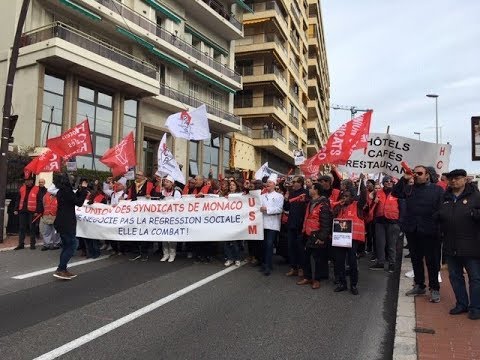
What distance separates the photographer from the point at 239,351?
15.8 ft

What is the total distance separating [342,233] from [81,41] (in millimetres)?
18892

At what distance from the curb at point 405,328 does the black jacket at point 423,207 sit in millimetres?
1036

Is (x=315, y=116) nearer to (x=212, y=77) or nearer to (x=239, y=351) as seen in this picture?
(x=212, y=77)

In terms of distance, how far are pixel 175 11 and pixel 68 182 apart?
25.8 metres

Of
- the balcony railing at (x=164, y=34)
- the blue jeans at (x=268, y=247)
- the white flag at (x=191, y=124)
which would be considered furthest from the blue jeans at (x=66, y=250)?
the balcony railing at (x=164, y=34)

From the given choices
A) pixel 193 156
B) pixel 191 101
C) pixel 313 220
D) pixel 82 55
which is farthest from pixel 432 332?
pixel 193 156

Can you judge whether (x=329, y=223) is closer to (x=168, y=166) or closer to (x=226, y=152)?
(x=168, y=166)

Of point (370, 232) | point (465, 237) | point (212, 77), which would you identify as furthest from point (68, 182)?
point (212, 77)

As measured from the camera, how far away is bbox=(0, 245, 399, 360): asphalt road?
4848 millimetres

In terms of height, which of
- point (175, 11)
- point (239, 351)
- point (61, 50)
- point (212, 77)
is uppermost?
point (175, 11)

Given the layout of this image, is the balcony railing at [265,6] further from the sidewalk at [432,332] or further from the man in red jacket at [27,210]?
the sidewalk at [432,332]

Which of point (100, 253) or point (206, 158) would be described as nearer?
point (100, 253)

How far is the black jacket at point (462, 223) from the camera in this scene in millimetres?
5824

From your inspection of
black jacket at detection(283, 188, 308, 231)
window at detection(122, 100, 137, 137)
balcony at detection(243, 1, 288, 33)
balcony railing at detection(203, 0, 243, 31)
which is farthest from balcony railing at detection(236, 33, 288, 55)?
black jacket at detection(283, 188, 308, 231)
